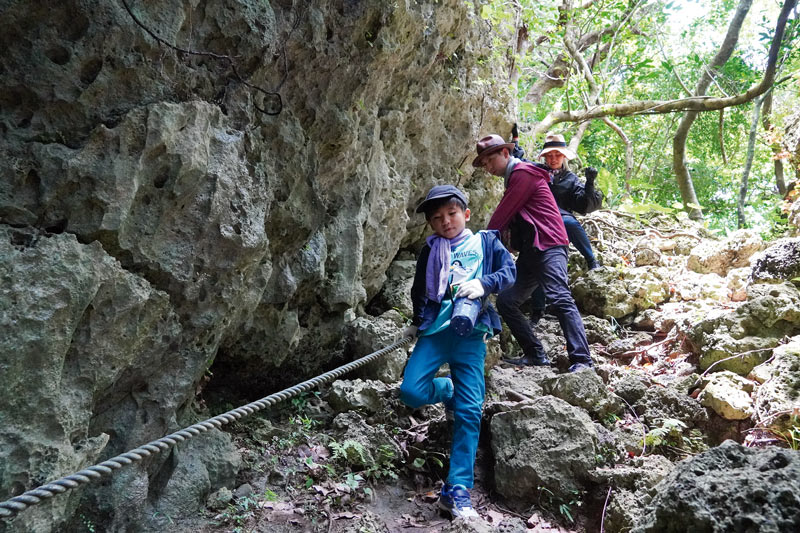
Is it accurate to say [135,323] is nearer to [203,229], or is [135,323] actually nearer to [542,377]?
[203,229]

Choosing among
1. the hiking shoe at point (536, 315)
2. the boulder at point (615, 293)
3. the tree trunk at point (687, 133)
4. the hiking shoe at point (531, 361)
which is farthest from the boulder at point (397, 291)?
the tree trunk at point (687, 133)

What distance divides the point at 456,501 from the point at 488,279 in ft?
4.55

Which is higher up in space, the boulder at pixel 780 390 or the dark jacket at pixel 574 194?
the dark jacket at pixel 574 194

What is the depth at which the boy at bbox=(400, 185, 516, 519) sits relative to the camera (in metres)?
3.17

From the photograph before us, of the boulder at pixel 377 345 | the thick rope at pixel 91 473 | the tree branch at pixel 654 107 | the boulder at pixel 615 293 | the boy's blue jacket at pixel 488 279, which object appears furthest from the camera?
the tree branch at pixel 654 107

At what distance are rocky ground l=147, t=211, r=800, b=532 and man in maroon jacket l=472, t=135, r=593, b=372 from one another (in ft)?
1.60

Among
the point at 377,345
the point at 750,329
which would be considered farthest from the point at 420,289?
the point at 750,329

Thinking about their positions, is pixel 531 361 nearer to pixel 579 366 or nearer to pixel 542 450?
pixel 579 366

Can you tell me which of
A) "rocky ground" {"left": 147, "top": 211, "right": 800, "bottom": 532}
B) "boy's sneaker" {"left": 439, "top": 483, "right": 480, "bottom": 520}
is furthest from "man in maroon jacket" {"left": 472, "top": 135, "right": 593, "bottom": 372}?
"boy's sneaker" {"left": 439, "top": 483, "right": 480, "bottom": 520}

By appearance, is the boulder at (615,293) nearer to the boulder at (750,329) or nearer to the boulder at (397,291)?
the boulder at (750,329)

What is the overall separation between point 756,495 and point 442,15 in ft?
15.8

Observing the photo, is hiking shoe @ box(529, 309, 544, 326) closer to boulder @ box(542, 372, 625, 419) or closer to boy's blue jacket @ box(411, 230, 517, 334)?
boulder @ box(542, 372, 625, 419)

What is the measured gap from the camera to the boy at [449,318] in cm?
317

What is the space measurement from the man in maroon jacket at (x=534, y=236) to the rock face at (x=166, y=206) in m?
1.29
